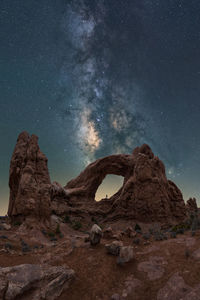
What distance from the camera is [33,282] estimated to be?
6.85 metres

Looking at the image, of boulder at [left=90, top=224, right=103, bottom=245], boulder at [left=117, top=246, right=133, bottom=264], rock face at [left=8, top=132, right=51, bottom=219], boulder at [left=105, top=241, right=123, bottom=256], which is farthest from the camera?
rock face at [left=8, top=132, right=51, bottom=219]

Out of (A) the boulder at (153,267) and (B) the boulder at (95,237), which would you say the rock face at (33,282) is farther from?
(A) the boulder at (153,267)

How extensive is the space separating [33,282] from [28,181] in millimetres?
14469

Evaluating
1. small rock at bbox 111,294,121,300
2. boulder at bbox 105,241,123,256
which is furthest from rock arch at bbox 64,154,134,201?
small rock at bbox 111,294,121,300

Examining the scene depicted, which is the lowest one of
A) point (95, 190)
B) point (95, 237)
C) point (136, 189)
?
point (95, 237)

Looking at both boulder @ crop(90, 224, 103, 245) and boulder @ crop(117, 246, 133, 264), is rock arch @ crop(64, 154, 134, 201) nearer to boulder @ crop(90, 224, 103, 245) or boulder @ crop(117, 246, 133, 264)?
boulder @ crop(90, 224, 103, 245)

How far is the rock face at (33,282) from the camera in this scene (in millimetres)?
6293

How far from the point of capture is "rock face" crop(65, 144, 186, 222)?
29.8m

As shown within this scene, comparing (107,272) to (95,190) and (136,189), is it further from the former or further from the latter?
(95,190)

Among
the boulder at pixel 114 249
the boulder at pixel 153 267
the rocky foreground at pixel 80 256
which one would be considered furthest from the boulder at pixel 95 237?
the boulder at pixel 153 267

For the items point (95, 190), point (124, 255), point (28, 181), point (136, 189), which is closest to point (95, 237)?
point (124, 255)

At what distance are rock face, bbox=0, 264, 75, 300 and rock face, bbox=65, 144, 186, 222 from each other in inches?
973

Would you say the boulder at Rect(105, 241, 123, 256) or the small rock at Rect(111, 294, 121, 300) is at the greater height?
the boulder at Rect(105, 241, 123, 256)

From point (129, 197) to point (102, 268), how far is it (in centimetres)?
2484
